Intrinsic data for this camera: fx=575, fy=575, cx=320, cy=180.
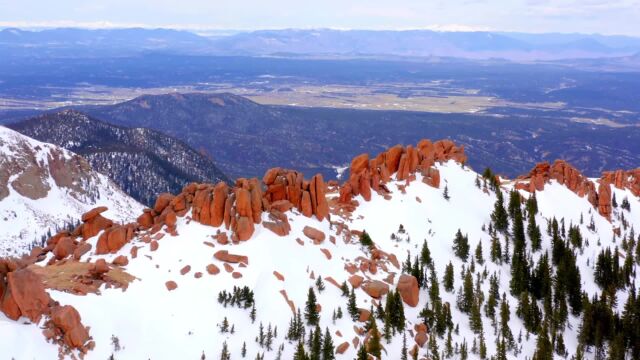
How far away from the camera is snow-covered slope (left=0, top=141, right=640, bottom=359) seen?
190ft

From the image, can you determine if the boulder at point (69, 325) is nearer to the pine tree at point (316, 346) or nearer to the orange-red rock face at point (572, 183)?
the pine tree at point (316, 346)

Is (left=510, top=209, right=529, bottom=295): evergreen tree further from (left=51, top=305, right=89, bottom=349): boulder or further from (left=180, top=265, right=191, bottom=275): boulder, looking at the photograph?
(left=51, top=305, right=89, bottom=349): boulder

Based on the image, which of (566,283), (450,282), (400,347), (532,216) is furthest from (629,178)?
(400,347)

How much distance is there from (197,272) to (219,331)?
8.74 metres

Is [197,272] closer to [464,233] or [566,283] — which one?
[464,233]

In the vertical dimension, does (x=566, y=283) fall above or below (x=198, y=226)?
below

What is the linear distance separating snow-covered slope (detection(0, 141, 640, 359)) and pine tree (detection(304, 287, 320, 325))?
1.38 metres

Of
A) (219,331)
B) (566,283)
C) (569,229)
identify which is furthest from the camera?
(569,229)

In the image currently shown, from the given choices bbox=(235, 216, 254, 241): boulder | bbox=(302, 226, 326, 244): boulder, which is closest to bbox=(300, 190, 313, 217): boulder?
bbox=(302, 226, 326, 244): boulder

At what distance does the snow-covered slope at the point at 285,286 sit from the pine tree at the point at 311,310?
54.5 inches

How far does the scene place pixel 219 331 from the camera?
61.1 metres

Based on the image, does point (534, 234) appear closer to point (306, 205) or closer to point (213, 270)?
point (306, 205)

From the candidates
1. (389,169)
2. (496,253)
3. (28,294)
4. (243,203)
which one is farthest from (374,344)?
(389,169)

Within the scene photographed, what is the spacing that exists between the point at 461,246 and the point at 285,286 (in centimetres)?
3436
